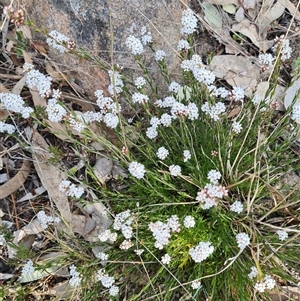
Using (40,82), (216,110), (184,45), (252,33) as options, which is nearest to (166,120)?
(216,110)

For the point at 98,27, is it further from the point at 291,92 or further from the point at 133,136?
the point at 291,92

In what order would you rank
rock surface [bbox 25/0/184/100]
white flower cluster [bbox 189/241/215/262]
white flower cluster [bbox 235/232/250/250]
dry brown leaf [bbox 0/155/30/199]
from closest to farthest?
white flower cluster [bbox 189/241/215/262] < white flower cluster [bbox 235/232/250/250] < rock surface [bbox 25/0/184/100] < dry brown leaf [bbox 0/155/30/199]

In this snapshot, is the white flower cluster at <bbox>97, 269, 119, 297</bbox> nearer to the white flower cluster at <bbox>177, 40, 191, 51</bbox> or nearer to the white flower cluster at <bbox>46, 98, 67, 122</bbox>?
the white flower cluster at <bbox>46, 98, 67, 122</bbox>

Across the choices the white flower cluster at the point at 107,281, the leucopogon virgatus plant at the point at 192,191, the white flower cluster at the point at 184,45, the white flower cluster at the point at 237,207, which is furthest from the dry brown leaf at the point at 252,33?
the white flower cluster at the point at 107,281

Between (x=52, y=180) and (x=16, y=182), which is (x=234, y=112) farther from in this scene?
(x=16, y=182)

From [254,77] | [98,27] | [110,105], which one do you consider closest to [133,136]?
[110,105]

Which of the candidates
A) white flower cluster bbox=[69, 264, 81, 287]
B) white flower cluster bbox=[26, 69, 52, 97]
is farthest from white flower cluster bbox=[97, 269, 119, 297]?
white flower cluster bbox=[26, 69, 52, 97]
